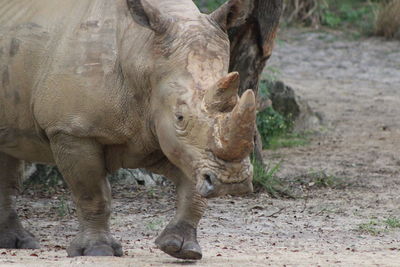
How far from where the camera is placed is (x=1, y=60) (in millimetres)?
6934

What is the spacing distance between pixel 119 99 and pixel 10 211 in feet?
5.30

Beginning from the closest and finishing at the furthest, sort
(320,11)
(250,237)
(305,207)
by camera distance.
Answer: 1. (250,237)
2. (305,207)
3. (320,11)

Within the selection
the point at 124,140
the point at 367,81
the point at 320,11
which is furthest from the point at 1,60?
the point at 320,11

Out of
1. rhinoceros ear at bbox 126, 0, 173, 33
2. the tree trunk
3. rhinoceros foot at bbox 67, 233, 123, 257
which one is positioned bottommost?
rhinoceros foot at bbox 67, 233, 123, 257

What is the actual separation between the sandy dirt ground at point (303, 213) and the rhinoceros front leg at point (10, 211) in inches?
5.9

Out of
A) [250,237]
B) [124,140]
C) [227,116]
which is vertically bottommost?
[250,237]

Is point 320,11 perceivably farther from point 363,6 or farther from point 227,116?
point 227,116

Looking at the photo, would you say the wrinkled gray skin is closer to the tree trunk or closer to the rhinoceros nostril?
the rhinoceros nostril

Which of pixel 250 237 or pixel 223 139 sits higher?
pixel 223 139

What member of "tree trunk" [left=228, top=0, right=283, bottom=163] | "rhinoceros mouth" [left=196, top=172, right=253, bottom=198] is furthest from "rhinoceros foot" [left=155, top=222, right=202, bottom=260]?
"tree trunk" [left=228, top=0, right=283, bottom=163]

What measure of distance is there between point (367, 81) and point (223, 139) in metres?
10.0

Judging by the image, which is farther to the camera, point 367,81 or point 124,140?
point 367,81

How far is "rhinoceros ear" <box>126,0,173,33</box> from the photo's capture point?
6.29 m

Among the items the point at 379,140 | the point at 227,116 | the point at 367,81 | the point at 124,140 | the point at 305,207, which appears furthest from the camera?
the point at 367,81
